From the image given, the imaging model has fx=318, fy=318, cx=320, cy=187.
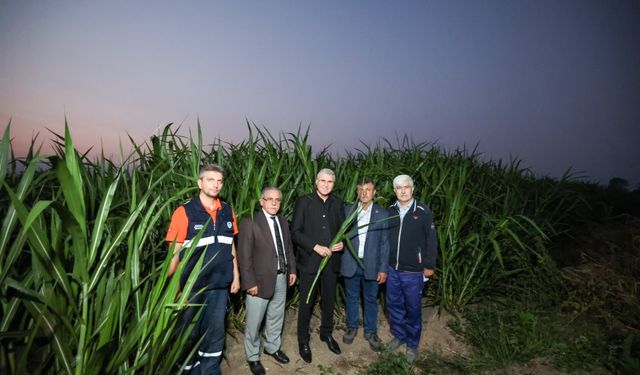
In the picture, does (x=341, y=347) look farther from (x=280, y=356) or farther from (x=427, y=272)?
(x=427, y=272)

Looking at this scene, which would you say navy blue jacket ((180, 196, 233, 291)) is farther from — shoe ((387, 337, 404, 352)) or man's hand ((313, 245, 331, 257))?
shoe ((387, 337, 404, 352))

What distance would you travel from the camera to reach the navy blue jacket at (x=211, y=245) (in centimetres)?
230

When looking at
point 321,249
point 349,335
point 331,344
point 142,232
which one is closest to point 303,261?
Result: point 321,249

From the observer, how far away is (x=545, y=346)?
10.2 feet

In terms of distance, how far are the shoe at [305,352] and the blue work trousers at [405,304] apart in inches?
36.8

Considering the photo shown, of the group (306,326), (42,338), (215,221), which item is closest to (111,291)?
(42,338)

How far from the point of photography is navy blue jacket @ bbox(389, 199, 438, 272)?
3.12 metres

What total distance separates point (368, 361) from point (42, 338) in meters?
2.67

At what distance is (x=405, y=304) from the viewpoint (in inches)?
131

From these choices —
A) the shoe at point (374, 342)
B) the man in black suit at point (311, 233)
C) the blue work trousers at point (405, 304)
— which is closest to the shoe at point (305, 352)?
the man in black suit at point (311, 233)

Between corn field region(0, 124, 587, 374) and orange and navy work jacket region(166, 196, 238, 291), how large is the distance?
170mm

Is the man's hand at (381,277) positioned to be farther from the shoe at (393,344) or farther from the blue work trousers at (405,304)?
the shoe at (393,344)

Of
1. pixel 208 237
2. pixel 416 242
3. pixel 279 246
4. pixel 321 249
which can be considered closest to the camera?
pixel 208 237

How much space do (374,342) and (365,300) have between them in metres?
0.43
